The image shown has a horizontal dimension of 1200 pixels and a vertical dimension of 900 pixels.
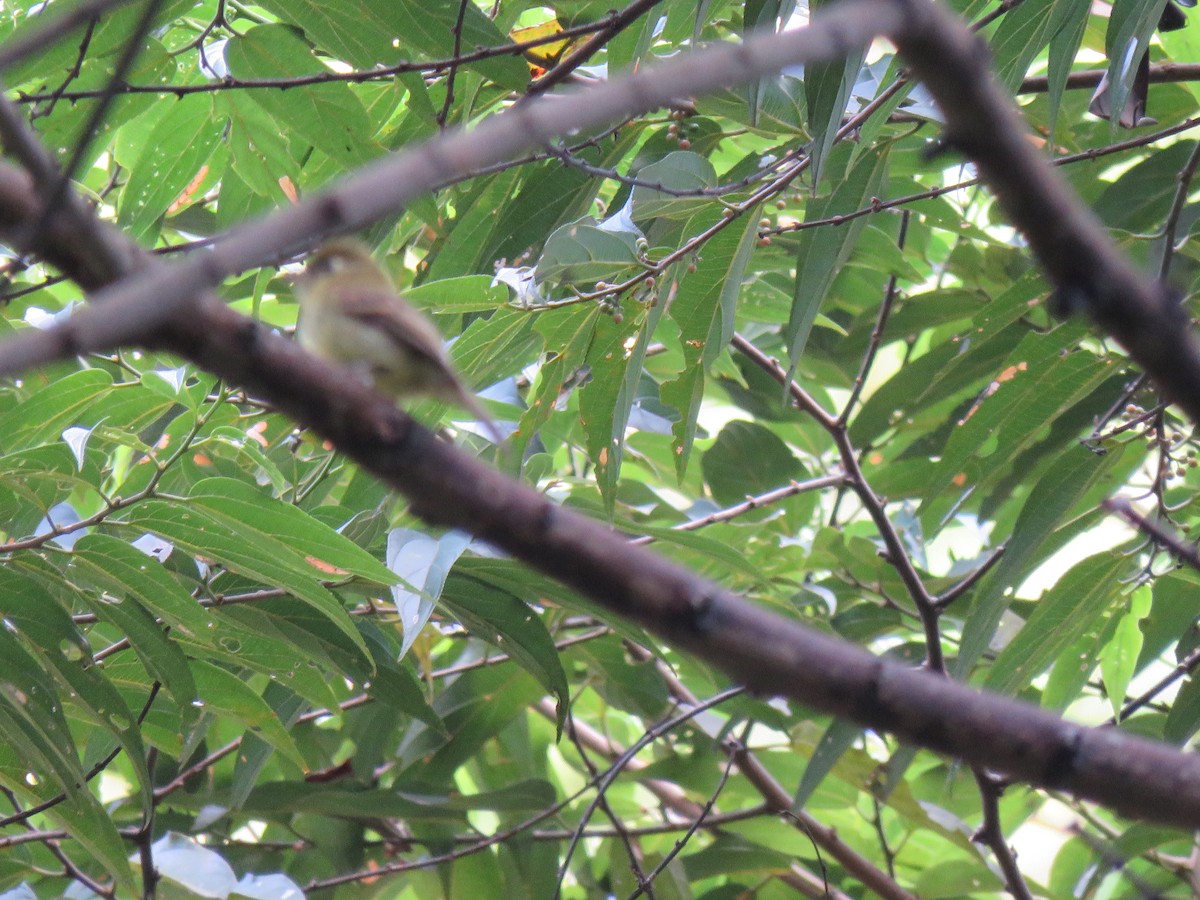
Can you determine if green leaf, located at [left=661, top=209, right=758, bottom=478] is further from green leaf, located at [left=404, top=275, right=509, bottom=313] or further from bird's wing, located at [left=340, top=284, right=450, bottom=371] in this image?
bird's wing, located at [left=340, top=284, right=450, bottom=371]

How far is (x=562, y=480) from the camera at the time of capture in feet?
10.9

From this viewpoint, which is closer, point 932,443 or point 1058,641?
point 1058,641

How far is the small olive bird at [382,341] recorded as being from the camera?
1650 millimetres

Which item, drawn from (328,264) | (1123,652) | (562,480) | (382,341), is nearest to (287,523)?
(328,264)

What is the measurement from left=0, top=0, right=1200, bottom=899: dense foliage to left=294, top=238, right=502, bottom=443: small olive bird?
0.41 metres

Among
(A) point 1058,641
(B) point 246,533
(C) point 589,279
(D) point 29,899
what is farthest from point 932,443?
(D) point 29,899

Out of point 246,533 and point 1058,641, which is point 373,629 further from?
point 1058,641

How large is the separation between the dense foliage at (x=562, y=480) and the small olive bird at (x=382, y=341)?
413 mm

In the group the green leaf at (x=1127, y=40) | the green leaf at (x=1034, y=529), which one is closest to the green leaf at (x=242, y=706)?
the green leaf at (x=1034, y=529)

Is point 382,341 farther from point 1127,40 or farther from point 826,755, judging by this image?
point 826,755

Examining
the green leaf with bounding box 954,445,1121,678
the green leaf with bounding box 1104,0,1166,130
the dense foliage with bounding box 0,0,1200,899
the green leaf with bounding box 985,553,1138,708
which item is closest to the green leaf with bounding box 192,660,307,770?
the dense foliage with bounding box 0,0,1200,899

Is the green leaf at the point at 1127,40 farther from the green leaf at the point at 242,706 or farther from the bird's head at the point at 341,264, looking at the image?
the green leaf at the point at 242,706

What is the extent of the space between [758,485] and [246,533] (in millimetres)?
2325

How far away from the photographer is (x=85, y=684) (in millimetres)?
2445
